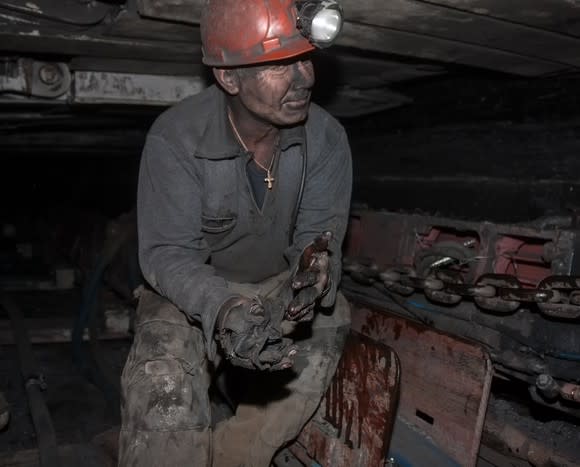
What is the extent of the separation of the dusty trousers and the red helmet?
3.56 ft

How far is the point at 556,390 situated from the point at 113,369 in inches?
125

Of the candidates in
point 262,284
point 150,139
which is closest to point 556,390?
point 262,284

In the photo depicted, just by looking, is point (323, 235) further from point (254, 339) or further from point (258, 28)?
point (258, 28)

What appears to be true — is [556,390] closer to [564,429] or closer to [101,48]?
[564,429]

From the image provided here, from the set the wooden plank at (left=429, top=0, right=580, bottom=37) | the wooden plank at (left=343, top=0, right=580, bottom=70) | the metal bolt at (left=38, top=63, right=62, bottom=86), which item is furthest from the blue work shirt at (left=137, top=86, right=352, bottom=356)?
the metal bolt at (left=38, top=63, right=62, bottom=86)

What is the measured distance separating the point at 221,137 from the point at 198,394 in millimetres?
1008

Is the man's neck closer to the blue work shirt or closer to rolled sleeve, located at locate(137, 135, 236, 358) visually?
the blue work shirt

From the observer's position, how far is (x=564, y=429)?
267 centimetres

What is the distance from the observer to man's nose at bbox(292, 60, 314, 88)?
2.09 m

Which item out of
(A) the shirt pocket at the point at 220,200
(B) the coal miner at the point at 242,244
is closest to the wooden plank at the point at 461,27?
(B) the coal miner at the point at 242,244

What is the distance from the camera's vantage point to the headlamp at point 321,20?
73.7 inches

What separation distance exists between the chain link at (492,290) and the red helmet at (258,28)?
4.14 ft

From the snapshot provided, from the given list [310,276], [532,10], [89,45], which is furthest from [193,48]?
[532,10]

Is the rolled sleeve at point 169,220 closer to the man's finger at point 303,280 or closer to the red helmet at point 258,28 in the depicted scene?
the man's finger at point 303,280
